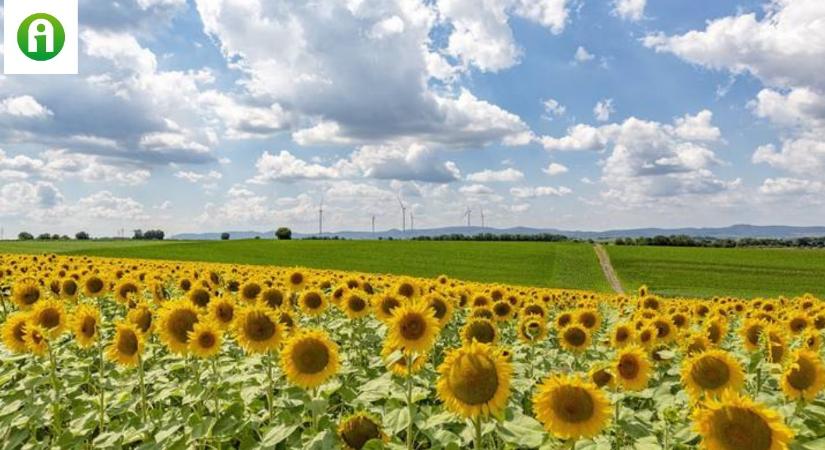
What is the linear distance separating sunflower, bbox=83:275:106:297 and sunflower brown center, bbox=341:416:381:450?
7396 mm

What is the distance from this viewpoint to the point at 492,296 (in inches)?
488

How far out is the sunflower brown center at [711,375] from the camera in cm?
535

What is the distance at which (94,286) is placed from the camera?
10.8 meters

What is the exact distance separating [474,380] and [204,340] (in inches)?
132

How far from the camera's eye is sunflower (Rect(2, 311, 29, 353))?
7340 millimetres

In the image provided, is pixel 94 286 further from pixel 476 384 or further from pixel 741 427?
pixel 741 427

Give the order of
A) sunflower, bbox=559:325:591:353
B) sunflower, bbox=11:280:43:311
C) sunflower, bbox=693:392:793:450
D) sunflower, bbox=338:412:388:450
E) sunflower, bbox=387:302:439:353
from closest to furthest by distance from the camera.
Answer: sunflower, bbox=693:392:793:450 → sunflower, bbox=338:412:388:450 → sunflower, bbox=387:302:439:353 → sunflower, bbox=559:325:591:353 → sunflower, bbox=11:280:43:311

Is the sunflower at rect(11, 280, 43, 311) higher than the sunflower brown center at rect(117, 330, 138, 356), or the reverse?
the sunflower at rect(11, 280, 43, 311)

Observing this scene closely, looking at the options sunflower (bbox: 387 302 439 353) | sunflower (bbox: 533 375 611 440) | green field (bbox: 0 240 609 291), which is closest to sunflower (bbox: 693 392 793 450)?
sunflower (bbox: 533 375 611 440)

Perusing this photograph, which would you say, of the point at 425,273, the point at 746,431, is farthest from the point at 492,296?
the point at 425,273

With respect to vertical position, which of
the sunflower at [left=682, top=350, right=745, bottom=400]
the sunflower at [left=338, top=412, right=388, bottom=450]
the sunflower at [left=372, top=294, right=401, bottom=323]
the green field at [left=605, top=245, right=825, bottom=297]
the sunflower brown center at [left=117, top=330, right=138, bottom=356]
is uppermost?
the sunflower at [left=372, top=294, right=401, bottom=323]

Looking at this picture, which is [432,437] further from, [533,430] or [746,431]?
[746,431]

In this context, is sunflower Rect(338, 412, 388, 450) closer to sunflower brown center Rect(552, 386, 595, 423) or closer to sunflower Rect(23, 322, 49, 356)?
sunflower brown center Rect(552, 386, 595, 423)

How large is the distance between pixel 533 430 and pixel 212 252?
94906 millimetres
